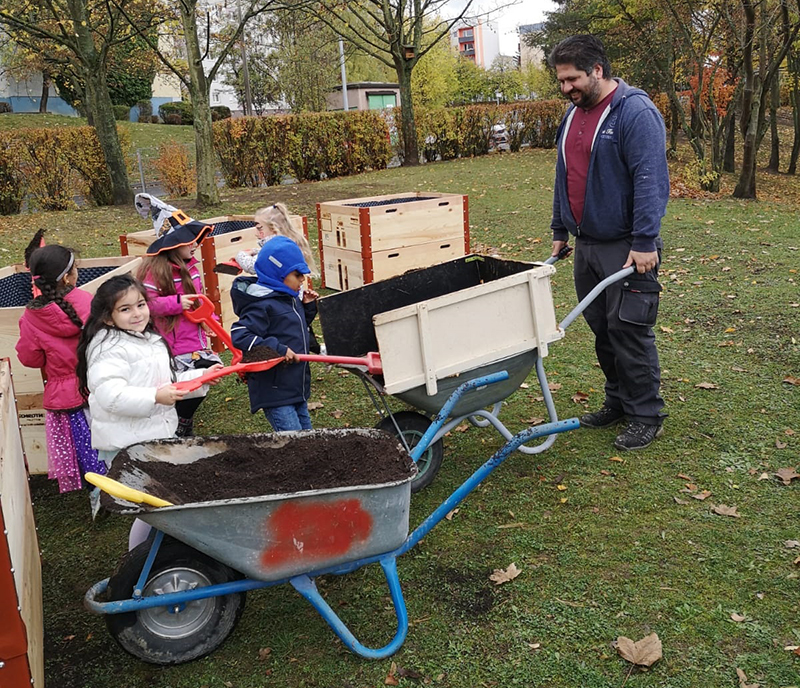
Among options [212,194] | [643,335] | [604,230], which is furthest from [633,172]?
[212,194]

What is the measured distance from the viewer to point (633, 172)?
4121 millimetres

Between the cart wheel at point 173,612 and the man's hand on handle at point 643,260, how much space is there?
2658mm

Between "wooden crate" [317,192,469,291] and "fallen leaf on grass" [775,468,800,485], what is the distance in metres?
4.21

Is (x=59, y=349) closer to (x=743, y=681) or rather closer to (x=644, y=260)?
(x=644, y=260)

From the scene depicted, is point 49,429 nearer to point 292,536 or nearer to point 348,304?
point 348,304

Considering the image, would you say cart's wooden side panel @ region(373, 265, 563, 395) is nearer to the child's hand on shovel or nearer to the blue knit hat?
the blue knit hat

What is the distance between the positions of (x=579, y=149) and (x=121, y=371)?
2796 mm

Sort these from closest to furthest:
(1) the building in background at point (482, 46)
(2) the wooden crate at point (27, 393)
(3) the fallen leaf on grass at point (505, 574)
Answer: (3) the fallen leaf on grass at point (505, 574), (2) the wooden crate at point (27, 393), (1) the building in background at point (482, 46)

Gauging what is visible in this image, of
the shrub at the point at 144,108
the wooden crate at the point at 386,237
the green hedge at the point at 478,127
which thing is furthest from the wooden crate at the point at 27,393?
the shrub at the point at 144,108

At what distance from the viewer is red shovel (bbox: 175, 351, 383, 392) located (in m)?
3.16

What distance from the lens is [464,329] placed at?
12.5ft

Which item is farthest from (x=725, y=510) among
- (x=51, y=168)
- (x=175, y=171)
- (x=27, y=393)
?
(x=175, y=171)

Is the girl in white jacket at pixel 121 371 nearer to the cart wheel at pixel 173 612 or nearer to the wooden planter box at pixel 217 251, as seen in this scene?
the cart wheel at pixel 173 612

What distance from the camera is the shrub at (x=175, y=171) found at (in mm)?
18312
